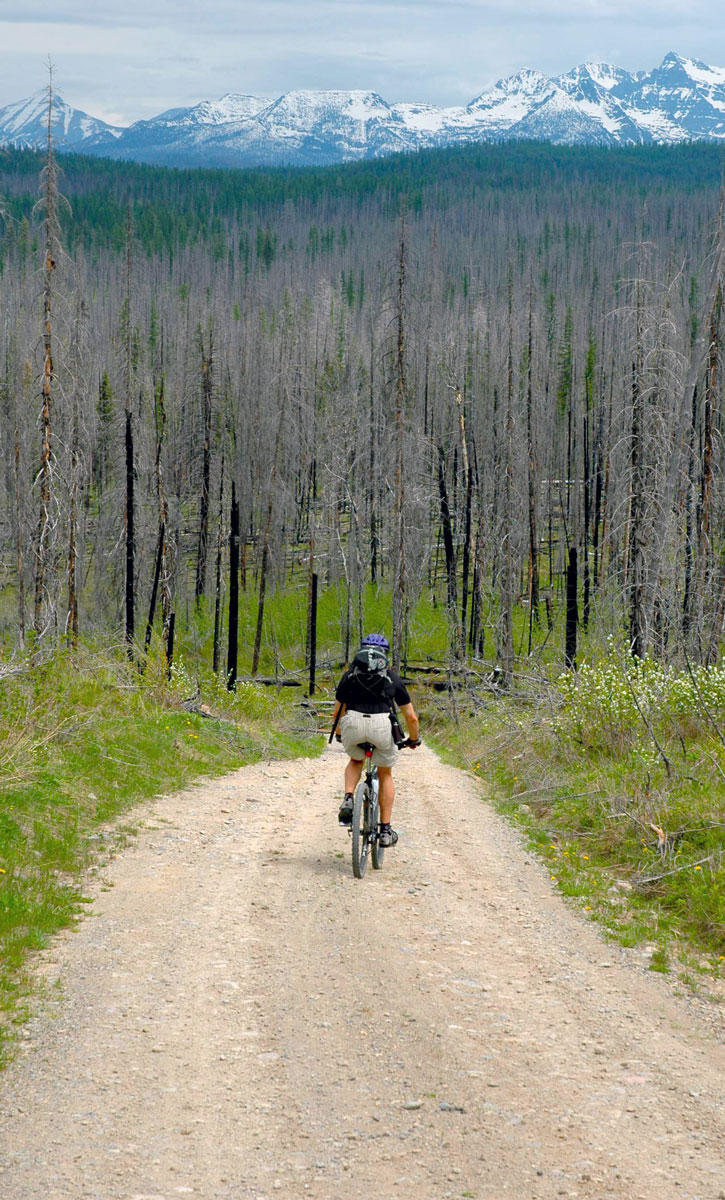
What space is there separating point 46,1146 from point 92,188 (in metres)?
155

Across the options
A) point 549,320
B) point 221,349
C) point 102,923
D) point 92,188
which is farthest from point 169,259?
point 102,923

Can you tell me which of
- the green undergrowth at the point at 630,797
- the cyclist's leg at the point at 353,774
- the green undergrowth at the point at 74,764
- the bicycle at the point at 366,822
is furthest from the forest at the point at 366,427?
the bicycle at the point at 366,822

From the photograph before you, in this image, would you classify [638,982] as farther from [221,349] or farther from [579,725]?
[221,349]

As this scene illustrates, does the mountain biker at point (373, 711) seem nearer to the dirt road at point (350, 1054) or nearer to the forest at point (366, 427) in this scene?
the dirt road at point (350, 1054)

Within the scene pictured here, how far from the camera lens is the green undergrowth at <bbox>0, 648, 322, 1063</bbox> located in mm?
6949

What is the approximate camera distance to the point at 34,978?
5.89 meters

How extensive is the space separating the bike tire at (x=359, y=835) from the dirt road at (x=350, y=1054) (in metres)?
0.15

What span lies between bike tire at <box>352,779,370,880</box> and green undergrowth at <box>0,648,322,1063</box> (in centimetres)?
229

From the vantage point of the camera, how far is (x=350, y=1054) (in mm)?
5125

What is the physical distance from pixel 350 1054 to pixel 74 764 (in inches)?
267

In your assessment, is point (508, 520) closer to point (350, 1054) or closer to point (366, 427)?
point (366, 427)

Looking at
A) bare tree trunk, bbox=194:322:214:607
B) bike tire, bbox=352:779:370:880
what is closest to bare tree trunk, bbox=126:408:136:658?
bare tree trunk, bbox=194:322:214:607

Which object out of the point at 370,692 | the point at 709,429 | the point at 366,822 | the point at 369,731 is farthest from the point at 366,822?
the point at 709,429

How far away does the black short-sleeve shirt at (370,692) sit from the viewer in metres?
8.97
